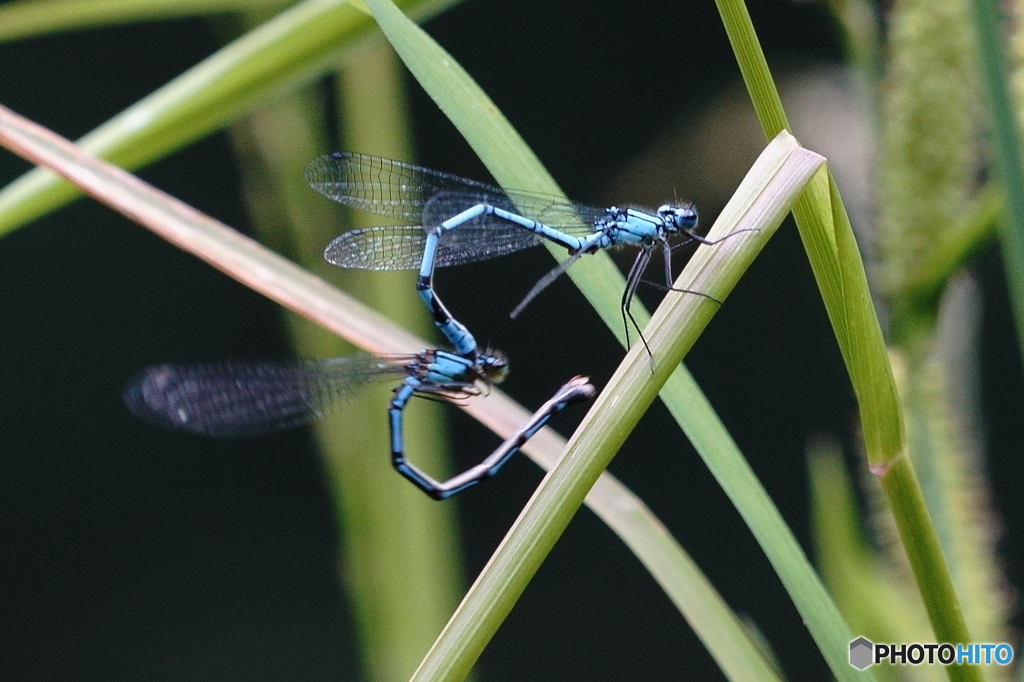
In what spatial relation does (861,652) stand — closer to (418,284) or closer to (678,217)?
(678,217)

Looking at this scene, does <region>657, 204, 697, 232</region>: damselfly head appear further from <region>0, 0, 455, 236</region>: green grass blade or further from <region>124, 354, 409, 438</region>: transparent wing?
<region>0, 0, 455, 236</region>: green grass blade

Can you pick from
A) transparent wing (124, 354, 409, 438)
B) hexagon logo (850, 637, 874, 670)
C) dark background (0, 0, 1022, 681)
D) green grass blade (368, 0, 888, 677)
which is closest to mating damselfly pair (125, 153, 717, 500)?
transparent wing (124, 354, 409, 438)

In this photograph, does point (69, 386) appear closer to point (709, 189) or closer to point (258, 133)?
point (258, 133)

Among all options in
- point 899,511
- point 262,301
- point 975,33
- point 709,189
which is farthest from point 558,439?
point 262,301

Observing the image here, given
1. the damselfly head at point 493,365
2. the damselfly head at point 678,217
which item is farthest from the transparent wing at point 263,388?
the damselfly head at point 678,217

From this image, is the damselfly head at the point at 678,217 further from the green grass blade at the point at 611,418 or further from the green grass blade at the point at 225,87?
the green grass blade at the point at 611,418

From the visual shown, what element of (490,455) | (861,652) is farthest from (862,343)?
(490,455)
